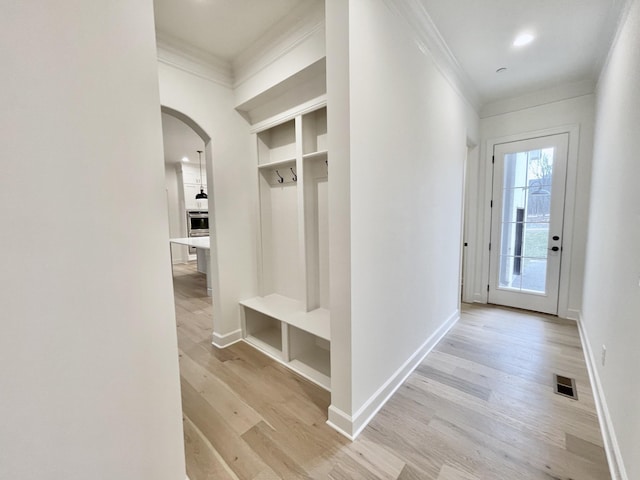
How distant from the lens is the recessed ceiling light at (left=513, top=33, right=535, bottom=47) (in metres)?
2.22

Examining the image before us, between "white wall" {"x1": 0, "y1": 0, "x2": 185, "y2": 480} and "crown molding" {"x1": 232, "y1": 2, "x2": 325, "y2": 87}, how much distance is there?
1394 millimetres

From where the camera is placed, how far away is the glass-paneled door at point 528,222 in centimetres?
329

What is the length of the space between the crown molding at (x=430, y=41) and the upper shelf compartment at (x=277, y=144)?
4.15 ft

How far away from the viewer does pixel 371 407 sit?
1746mm

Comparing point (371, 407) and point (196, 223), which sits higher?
point (196, 223)

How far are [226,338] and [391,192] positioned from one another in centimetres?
226

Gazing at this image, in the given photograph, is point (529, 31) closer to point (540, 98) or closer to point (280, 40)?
point (540, 98)

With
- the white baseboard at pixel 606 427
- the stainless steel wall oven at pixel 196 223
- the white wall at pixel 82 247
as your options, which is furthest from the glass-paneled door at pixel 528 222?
the stainless steel wall oven at pixel 196 223

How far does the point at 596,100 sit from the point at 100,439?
4.89 metres

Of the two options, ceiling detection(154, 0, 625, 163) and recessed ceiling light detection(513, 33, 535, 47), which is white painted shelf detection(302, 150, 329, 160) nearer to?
ceiling detection(154, 0, 625, 163)

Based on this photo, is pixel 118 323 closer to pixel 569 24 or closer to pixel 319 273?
pixel 319 273

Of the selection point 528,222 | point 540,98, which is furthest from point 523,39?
point 528,222

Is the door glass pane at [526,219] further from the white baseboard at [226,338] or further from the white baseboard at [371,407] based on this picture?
the white baseboard at [226,338]

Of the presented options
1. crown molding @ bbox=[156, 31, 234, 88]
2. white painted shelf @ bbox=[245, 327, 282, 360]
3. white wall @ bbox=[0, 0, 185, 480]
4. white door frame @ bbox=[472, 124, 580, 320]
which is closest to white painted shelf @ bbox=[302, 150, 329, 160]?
crown molding @ bbox=[156, 31, 234, 88]
